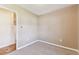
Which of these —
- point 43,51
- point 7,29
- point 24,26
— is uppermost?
point 24,26

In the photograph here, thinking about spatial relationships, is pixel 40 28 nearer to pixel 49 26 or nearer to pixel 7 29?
pixel 49 26

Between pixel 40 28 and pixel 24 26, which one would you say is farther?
pixel 40 28

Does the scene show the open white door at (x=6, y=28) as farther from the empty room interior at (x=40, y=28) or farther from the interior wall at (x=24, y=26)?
the interior wall at (x=24, y=26)

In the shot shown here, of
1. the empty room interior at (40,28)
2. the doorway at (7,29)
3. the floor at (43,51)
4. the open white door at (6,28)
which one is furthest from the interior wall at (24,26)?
the open white door at (6,28)

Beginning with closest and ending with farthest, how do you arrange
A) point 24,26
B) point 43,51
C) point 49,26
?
point 43,51
point 24,26
point 49,26

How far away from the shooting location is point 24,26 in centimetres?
329

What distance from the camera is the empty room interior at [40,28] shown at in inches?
117

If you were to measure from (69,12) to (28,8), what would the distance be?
4.87 feet

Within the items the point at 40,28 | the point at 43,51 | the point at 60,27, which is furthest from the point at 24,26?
the point at 60,27

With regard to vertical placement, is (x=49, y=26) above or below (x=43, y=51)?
above

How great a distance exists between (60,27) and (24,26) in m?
1.40

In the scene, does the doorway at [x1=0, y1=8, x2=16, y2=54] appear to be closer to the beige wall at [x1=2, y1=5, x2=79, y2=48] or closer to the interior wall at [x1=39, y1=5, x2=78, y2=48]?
the beige wall at [x1=2, y1=5, x2=79, y2=48]
